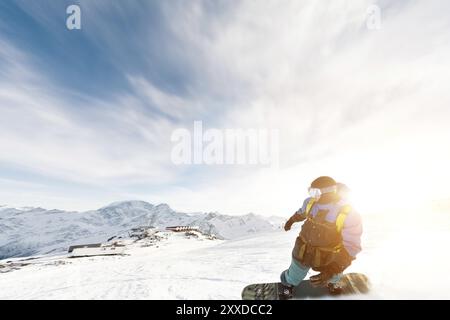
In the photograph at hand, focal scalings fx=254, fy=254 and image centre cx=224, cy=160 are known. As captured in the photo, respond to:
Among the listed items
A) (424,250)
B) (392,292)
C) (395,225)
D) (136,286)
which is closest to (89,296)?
(136,286)

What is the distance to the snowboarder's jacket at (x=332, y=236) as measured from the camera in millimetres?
3876

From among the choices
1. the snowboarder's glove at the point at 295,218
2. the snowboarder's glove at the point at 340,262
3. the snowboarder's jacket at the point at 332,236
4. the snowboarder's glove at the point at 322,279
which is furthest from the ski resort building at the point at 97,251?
the snowboarder's glove at the point at 340,262

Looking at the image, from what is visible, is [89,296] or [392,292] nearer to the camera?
[392,292]

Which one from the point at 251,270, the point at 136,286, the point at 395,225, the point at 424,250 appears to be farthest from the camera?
the point at 395,225

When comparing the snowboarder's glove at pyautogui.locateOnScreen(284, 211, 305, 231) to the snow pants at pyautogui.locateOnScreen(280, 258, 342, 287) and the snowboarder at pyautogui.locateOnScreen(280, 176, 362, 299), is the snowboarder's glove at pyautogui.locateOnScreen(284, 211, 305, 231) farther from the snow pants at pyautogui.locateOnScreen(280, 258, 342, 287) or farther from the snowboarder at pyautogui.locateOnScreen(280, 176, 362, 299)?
the snow pants at pyautogui.locateOnScreen(280, 258, 342, 287)

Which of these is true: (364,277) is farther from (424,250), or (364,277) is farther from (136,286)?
(136,286)

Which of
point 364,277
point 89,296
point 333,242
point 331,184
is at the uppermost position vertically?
point 331,184

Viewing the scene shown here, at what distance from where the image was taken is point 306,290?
438 centimetres

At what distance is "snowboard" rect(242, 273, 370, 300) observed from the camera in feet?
13.6

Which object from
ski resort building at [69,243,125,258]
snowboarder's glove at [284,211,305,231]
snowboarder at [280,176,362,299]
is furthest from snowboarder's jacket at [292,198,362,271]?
ski resort building at [69,243,125,258]

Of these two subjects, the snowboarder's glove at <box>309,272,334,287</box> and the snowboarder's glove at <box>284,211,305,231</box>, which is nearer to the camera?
the snowboarder's glove at <box>309,272,334,287</box>
